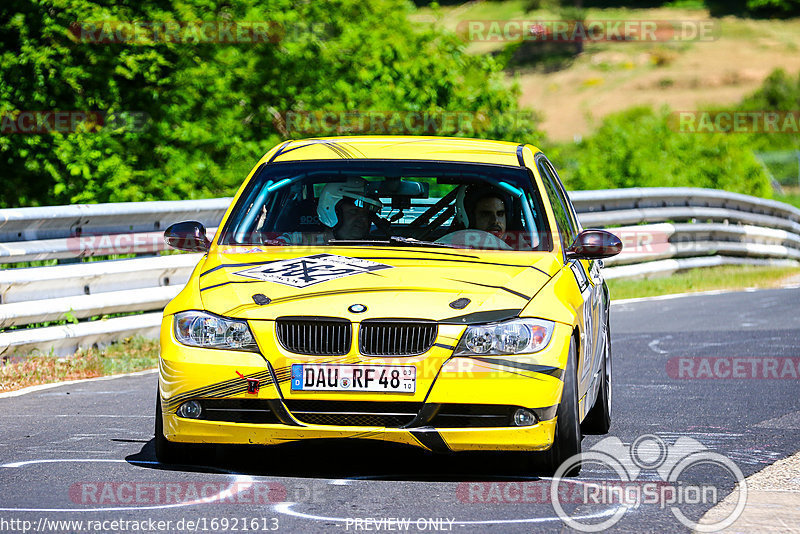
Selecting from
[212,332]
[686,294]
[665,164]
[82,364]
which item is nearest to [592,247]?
[212,332]

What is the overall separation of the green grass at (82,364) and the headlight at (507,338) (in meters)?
4.34

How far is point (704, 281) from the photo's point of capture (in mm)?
18594

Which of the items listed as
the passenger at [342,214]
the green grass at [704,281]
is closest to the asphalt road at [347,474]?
the passenger at [342,214]

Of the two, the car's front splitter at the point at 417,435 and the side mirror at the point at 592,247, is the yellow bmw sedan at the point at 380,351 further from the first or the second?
the side mirror at the point at 592,247

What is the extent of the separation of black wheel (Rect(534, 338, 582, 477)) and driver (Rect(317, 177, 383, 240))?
5.02ft

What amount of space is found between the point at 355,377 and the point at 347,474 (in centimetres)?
56

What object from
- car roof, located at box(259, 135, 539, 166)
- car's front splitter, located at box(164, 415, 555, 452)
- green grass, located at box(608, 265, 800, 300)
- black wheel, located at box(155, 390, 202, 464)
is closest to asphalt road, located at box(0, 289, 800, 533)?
black wheel, located at box(155, 390, 202, 464)

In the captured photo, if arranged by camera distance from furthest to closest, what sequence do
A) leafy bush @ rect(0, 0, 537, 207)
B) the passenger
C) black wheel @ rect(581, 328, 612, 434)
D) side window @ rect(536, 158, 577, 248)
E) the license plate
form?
1. leafy bush @ rect(0, 0, 537, 207)
2. black wheel @ rect(581, 328, 612, 434)
3. side window @ rect(536, 158, 577, 248)
4. the passenger
5. the license plate

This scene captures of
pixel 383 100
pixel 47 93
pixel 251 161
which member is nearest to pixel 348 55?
pixel 383 100

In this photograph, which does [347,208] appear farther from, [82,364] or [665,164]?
[665,164]

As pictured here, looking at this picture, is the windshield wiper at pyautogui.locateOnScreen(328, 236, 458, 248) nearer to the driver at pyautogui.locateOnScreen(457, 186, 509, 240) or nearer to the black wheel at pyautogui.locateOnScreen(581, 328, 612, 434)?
the driver at pyautogui.locateOnScreen(457, 186, 509, 240)

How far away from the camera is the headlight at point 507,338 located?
5.91m

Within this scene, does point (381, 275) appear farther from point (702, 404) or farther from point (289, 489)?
point (702, 404)

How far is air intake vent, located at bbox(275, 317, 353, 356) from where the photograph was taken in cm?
593
